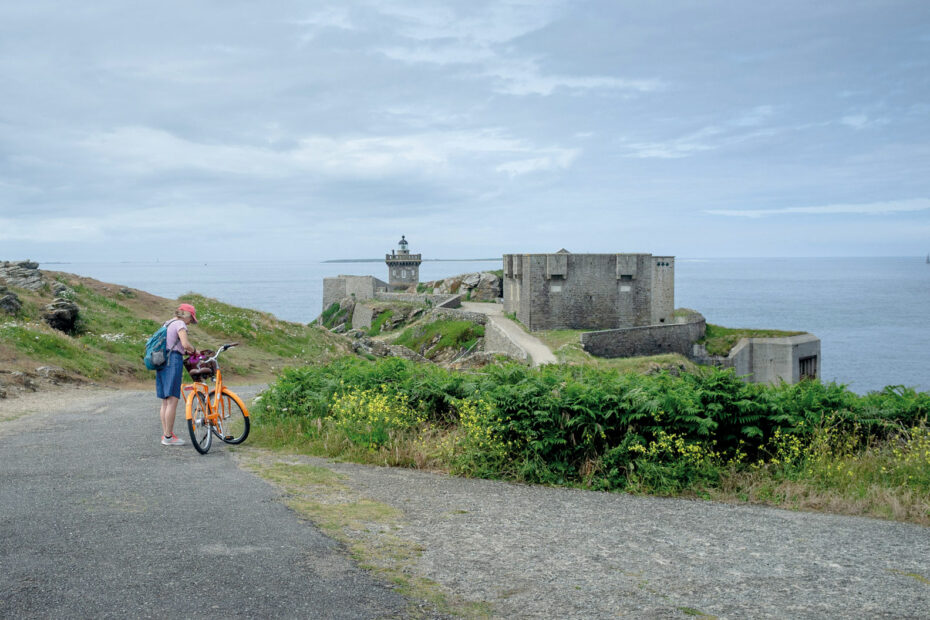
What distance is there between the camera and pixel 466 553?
5.41 m

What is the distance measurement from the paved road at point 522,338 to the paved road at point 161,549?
2241cm

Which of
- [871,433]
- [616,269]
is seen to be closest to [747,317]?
[616,269]

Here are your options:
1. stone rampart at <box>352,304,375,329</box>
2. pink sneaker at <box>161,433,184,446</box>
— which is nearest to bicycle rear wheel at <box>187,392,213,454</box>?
pink sneaker at <box>161,433,184,446</box>

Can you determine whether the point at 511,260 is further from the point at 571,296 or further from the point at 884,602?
the point at 884,602

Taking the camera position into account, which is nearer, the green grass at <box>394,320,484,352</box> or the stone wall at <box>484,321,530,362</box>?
the stone wall at <box>484,321,530,362</box>

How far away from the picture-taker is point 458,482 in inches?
308

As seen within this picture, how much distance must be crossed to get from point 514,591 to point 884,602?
92.0 inches

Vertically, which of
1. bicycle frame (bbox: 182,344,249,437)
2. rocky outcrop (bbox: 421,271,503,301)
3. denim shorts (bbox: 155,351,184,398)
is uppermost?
rocky outcrop (bbox: 421,271,503,301)

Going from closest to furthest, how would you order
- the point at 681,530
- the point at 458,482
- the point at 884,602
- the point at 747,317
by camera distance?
the point at 884,602 < the point at 681,530 < the point at 458,482 < the point at 747,317

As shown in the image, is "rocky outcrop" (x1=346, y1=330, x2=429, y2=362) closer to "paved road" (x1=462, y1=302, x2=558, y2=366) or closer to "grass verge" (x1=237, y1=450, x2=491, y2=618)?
"paved road" (x1=462, y1=302, x2=558, y2=366)

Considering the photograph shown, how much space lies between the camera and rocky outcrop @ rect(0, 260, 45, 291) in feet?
82.7

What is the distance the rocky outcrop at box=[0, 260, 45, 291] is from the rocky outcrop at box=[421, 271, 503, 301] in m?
42.8

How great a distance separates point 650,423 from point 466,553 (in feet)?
10.7

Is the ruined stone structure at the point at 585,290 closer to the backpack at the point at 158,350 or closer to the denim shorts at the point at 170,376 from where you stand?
the denim shorts at the point at 170,376
